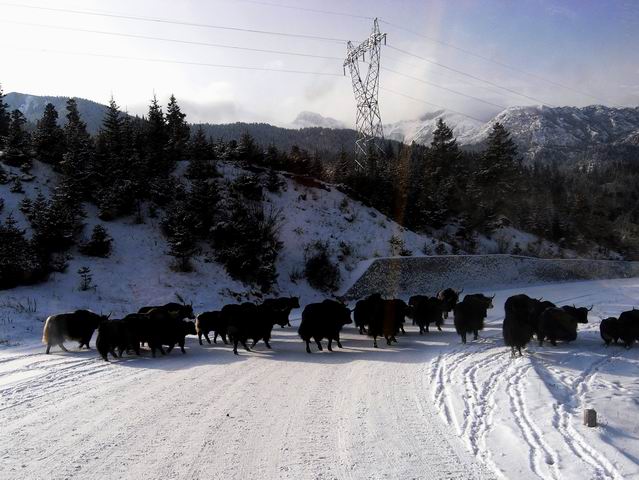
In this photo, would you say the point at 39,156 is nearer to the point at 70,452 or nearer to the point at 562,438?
the point at 70,452

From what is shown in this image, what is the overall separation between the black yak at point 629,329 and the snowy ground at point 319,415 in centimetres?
101

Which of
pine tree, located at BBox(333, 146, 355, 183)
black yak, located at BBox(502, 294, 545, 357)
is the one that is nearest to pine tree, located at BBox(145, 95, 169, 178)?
pine tree, located at BBox(333, 146, 355, 183)

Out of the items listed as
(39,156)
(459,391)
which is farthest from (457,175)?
(459,391)

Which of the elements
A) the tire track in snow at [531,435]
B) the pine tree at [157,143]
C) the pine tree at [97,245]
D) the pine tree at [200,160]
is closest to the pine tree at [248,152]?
the pine tree at [200,160]

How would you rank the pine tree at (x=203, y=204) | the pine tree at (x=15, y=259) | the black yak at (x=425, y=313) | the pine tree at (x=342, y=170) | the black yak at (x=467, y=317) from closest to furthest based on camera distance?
the black yak at (x=467, y=317)
the black yak at (x=425, y=313)
the pine tree at (x=15, y=259)
the pine tree at (x=203, y=204)
the pine tree at (x=342, y=170)

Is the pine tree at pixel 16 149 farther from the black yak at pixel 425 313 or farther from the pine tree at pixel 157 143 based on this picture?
the black yak at pixel 425 313

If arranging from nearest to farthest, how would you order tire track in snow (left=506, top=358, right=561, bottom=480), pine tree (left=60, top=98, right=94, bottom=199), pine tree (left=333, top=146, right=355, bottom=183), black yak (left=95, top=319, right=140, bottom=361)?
1. tire track in snow (left=506, top=358, right=561, bottom=480)
2. black yak (left=95, top=319, right=140, bottom=361)
3. pine tree (left=60, top=98, right=94, bottom=199)
4. pine tree (left=333, top=146, right=355, bottom=183)

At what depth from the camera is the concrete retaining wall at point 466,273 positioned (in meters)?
26.3

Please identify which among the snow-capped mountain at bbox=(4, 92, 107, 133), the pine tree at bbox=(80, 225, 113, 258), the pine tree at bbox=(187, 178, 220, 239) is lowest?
the pine tree at bbox=(80, 225, 113, 258)

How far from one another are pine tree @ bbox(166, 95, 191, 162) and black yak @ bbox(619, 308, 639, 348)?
26513 mm

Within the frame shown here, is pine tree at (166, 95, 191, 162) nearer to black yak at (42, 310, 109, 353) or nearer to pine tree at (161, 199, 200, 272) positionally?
pine tree at (161, 199, 200, 272)

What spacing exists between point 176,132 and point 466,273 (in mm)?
23185

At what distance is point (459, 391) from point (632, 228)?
7016 cm

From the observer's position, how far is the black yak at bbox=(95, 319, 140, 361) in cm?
1071
